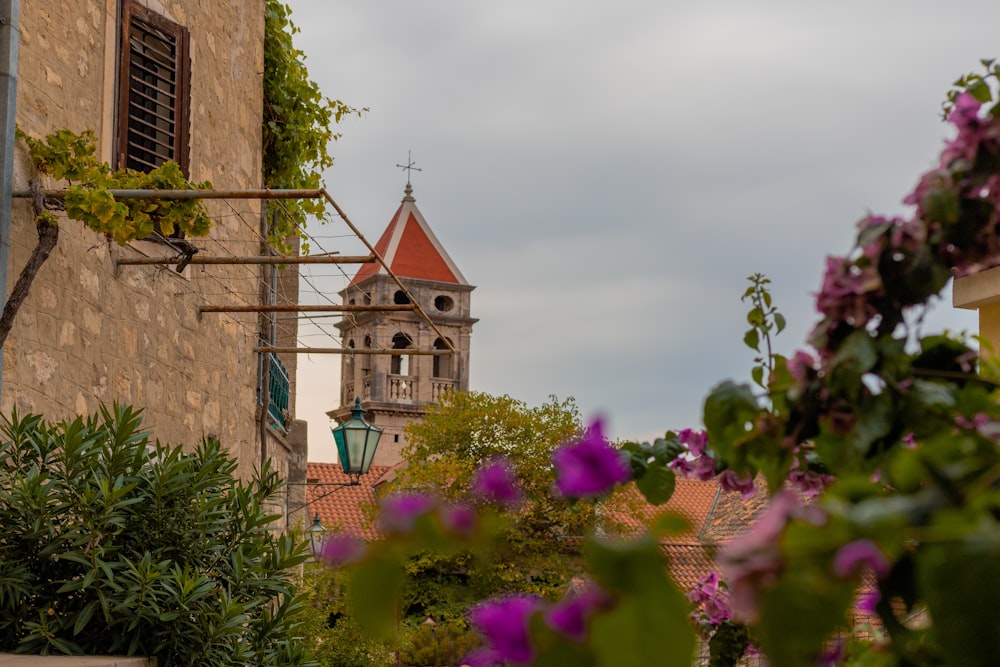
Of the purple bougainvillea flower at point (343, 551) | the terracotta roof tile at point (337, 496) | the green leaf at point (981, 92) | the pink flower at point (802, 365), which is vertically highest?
the green leaf at point (981, 92)

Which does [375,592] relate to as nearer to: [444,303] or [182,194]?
[182,194]

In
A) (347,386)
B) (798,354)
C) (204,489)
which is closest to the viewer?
(798,354)

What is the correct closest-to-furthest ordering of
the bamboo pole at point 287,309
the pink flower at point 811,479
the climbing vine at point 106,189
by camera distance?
1. the pink flower at point 811,479
2. the climbing vine at point 106,189
3. the bamboo pole at point 287,309

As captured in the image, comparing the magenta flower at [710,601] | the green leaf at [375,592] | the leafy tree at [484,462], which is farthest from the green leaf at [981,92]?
the leafy tree at [484,462]

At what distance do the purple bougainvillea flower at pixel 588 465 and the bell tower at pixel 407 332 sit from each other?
63.9 meters

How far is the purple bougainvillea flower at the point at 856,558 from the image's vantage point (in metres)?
0.92

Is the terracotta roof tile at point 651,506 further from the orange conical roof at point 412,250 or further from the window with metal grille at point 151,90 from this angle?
the orange conical roof at point 412,250

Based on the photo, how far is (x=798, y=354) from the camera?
1555 millimetres

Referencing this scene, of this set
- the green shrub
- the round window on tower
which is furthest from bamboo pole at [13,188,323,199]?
the round window on tower

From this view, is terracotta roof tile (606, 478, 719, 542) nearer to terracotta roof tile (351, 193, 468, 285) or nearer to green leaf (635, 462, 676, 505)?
green leaf (635, 462, 676, 505)

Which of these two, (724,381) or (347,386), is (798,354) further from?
(347,386)

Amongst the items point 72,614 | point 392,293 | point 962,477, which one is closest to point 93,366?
point 72,614

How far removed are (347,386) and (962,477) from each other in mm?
72098

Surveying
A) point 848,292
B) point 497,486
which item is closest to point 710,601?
point 848,292
